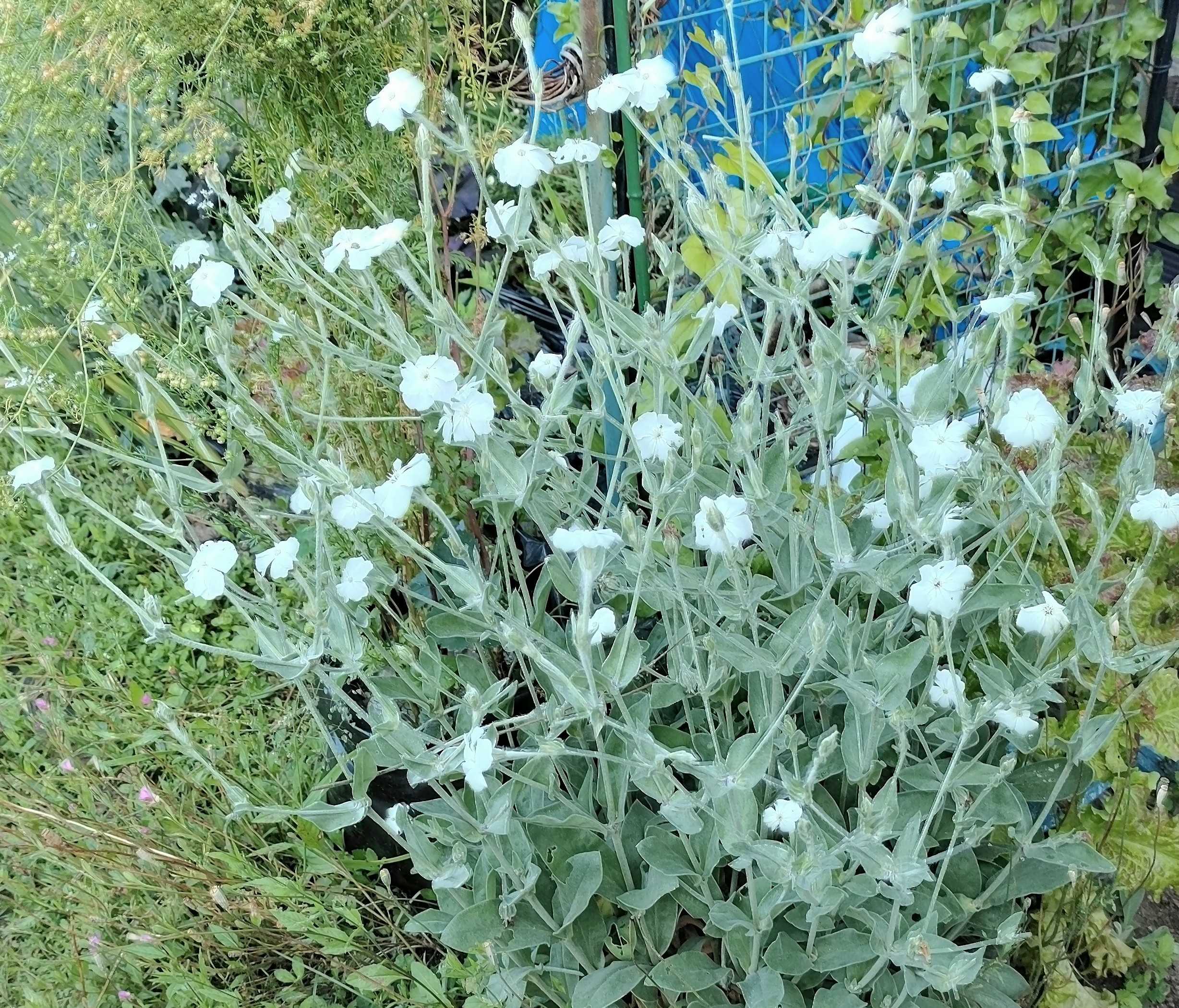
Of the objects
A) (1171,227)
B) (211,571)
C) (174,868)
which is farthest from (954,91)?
(174,868)

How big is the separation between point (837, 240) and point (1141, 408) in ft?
1.18

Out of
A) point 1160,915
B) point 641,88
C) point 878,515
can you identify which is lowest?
point 1160,915

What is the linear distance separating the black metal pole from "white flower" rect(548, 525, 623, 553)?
1953mm

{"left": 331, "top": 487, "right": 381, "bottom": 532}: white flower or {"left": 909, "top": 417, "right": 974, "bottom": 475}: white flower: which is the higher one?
{"left": 909, "top": 417, "right": 974, "bottom": 475}: white flower

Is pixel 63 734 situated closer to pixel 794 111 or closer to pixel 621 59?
pixel 621 59

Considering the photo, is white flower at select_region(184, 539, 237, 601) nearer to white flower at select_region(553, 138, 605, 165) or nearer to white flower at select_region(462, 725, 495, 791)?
white flower at select_region(462, 725, 495, 791)

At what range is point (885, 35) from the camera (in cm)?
113

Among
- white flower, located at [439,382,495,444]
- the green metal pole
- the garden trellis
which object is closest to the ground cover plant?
white flower, located at [439,382,495,444]

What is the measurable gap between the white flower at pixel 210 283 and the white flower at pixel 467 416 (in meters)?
0.30

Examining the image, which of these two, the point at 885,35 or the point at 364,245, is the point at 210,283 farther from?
the point at 885,35

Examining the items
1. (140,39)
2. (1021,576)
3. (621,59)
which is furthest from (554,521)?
(140,39)

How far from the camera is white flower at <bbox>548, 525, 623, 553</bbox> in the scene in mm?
1121

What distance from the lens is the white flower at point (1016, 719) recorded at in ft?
3.67

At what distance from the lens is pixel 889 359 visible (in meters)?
1.90
